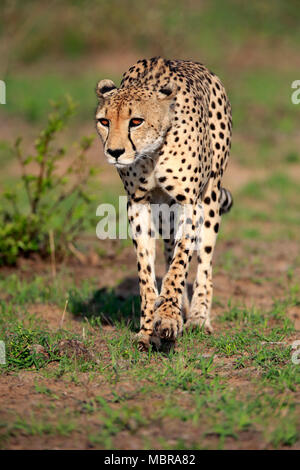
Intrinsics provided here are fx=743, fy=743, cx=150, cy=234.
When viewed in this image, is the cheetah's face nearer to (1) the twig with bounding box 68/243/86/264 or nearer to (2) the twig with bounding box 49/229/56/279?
(2) the twig with bounding box 49/229/56/279

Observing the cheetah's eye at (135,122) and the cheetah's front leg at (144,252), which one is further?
the cheetah's front leg at (144,252)

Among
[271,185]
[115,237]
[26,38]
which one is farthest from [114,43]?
[115,237]

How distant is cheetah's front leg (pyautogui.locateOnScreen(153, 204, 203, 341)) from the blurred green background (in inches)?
84.1

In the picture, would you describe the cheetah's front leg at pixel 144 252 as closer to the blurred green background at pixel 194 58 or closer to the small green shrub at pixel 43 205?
the small green shrub at pixel 43 205

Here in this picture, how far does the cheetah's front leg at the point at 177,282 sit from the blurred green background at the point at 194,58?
2137 mm

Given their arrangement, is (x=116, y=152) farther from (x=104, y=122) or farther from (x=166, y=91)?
(x=166, y=91)

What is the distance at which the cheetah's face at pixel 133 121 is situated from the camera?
150 inches

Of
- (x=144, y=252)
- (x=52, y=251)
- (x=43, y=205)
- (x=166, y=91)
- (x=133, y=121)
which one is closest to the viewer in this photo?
(x=133, y=121)

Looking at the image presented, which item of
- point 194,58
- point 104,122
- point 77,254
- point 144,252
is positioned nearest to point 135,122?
point 104,122

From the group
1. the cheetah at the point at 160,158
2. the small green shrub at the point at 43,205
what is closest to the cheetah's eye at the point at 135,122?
the cheetah at the point at 160,158

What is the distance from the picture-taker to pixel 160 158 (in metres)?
4.12

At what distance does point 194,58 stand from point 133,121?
11218 mm

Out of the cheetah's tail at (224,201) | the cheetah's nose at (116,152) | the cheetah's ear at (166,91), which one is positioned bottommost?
the cheetah's tail at (224,201)

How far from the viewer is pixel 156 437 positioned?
299 centimetres
